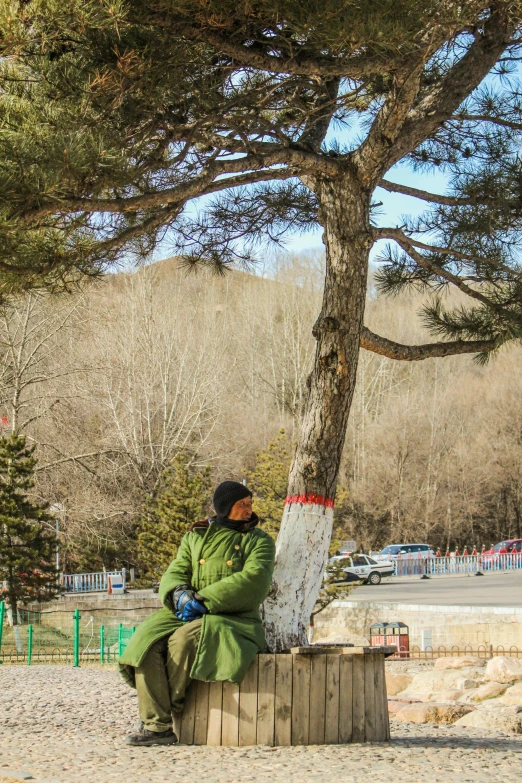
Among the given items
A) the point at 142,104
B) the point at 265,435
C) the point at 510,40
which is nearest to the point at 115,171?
the point at 142,104

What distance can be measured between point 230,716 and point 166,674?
1.31ft

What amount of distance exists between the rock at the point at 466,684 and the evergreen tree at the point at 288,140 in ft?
16.6

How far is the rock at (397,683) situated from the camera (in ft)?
41.3

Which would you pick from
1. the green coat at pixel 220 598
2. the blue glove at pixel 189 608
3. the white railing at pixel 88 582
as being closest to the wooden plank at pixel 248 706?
the green coat at pixel 220 598

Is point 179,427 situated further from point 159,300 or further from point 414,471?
point 414,471

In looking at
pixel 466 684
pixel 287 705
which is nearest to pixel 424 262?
pixel 287 705

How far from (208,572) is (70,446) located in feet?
94.9

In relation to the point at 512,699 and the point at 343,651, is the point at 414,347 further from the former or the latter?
the point at 512,699

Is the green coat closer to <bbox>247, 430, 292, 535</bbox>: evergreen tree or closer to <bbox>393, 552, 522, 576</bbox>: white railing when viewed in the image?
<bbox>247, 430, 292, 535</bbox>: evergreen tree

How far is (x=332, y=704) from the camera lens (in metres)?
4.96

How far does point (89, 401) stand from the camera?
114 feet

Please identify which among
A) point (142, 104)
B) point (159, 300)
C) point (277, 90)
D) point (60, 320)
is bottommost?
point (142, 104)

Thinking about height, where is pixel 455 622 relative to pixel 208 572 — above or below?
below

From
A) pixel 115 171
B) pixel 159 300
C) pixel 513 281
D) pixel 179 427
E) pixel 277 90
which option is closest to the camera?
pixel 115 171
